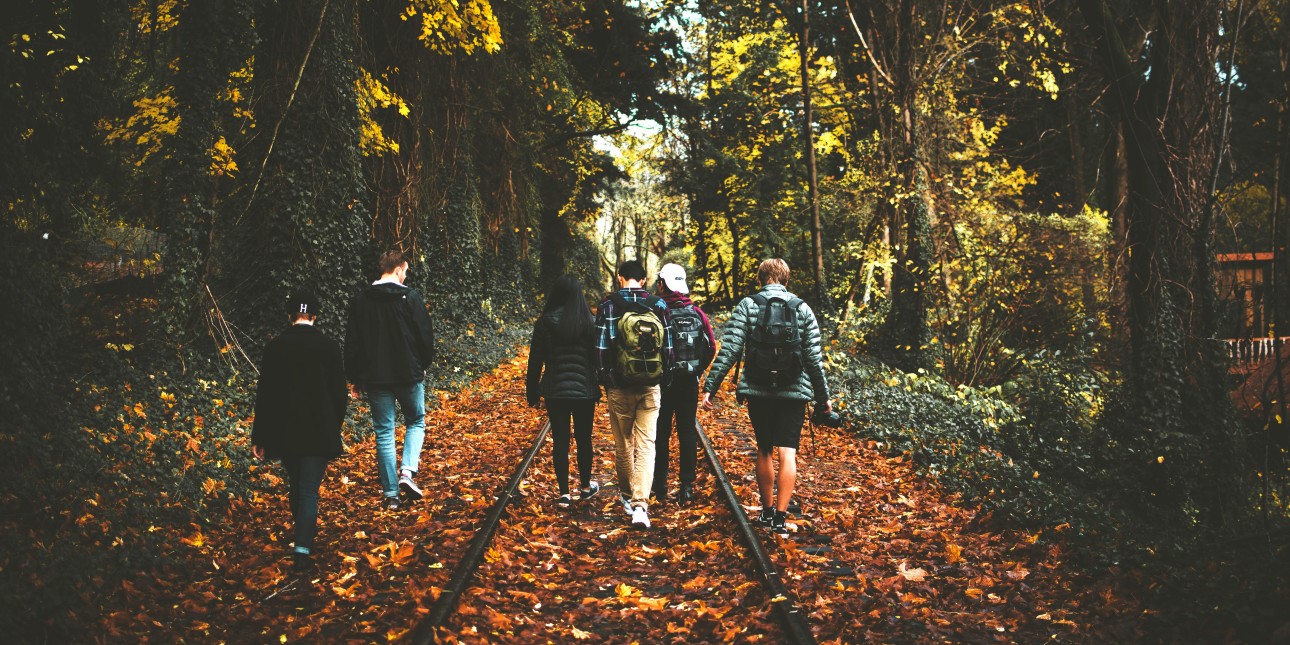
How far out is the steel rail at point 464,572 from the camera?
14.0 ft

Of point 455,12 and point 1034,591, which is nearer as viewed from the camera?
point 1034,591

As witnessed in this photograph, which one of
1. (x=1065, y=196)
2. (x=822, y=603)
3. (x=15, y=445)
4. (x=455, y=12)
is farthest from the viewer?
(x=1065, y=196)

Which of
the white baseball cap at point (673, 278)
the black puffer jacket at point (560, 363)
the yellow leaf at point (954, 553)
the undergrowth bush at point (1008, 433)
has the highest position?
the white baseball cap at point (673, 278)

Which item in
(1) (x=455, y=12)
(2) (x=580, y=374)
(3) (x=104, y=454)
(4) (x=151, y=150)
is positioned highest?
(1) (x=455, y=12)

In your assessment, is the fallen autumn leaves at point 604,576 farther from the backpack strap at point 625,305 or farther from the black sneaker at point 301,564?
the backpack strap at point 625,305

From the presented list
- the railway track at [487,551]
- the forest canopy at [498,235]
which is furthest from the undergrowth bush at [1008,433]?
the railway track at [487,551]

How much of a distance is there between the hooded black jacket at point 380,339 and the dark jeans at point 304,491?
125 centimetres

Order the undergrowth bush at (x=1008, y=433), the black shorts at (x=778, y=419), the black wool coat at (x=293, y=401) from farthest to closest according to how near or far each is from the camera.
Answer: the undergrowth bush at (x=1008, y=433), the black shorts at (x=778, y=419), the black wool coat at (x=293, y=401)

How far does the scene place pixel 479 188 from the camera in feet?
69.5

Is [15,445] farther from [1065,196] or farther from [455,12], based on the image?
[1065,196]

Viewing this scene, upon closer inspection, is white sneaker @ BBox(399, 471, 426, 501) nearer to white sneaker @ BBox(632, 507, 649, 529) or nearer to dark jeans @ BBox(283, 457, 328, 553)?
dark jeans @ BBox(283, 457, 328, 553)

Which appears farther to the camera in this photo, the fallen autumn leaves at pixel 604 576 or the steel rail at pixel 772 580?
the fallen autumn leaves at pixel 604 576

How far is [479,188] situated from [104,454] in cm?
1515

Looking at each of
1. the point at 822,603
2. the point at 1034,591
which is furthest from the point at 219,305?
the point at 1034,591
